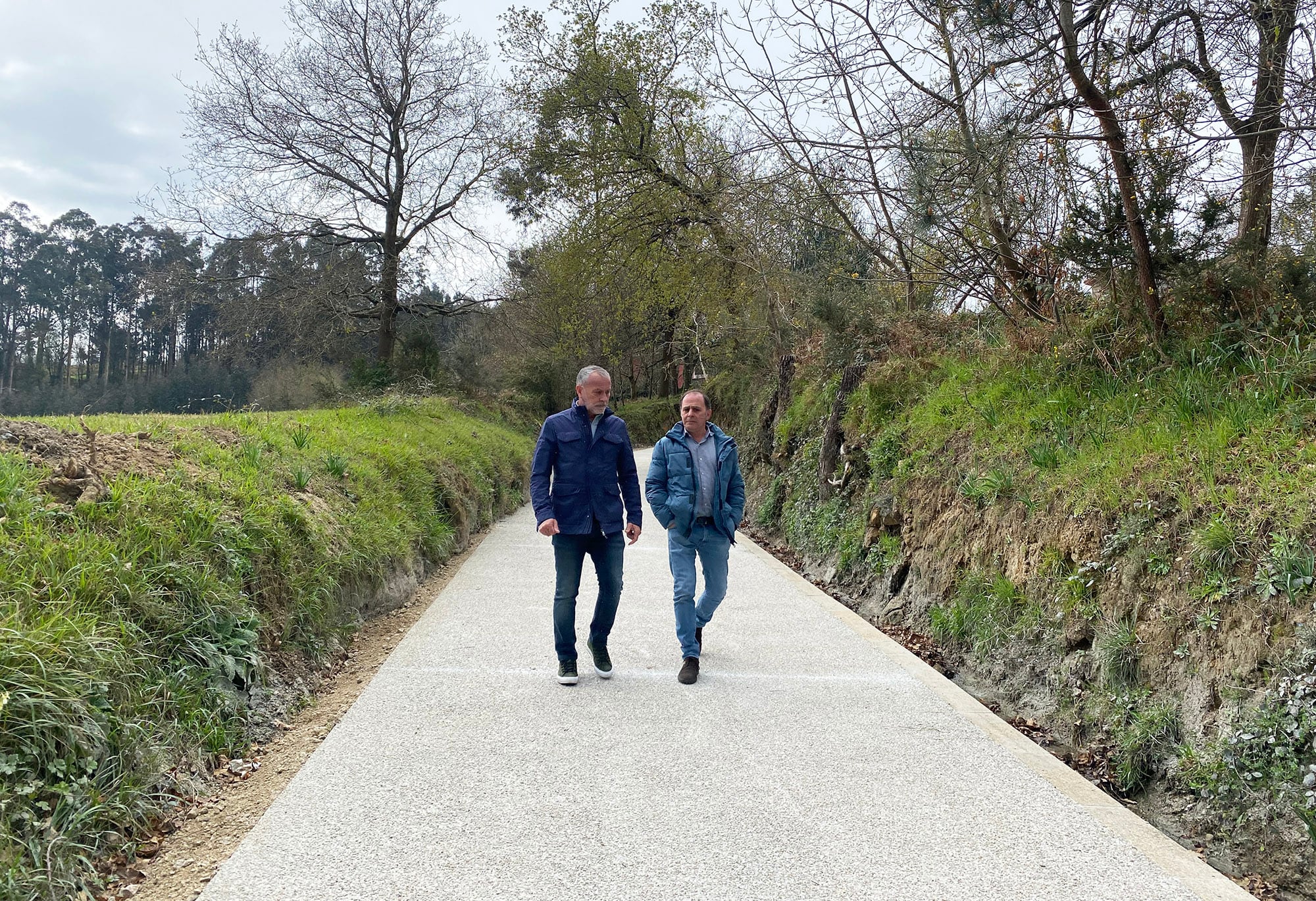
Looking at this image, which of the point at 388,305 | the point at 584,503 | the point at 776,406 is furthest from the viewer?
the point at 388,305

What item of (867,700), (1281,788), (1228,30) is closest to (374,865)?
(867,700)

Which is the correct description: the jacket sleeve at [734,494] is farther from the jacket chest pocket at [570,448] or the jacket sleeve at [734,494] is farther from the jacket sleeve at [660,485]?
the jacket chest pocket at [570,448]

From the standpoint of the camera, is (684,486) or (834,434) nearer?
(684,486)

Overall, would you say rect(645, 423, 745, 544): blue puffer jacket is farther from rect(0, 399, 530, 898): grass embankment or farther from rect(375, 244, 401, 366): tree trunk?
rect(375, 244, 401, 366): tree trunk

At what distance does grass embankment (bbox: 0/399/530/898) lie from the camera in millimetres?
2691

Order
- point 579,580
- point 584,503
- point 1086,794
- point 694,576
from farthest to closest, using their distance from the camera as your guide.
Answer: point 694,576 < point 579,580 < point 584,503 < point 1086,794

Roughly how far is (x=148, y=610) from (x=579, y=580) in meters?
2.29

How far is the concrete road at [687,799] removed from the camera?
2.74 meters

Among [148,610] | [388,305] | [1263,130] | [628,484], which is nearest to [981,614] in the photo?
[628,484]

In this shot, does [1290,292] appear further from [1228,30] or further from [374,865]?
[374,865]

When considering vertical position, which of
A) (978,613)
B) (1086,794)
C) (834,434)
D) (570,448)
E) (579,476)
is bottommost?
(1086,794)

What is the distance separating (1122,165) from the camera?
5.68m

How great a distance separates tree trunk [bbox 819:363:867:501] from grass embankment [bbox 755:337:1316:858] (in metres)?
2.59

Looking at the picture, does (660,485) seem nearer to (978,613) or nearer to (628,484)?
(628,484)
